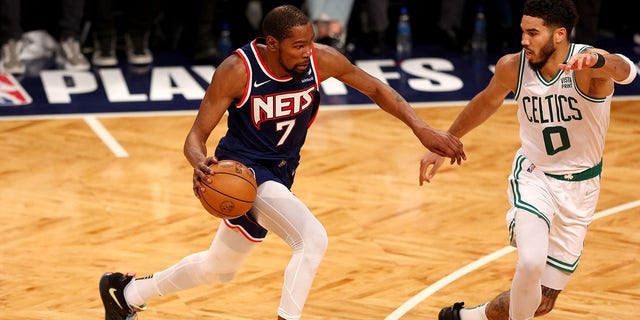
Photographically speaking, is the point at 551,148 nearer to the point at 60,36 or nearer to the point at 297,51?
the point at 297,51

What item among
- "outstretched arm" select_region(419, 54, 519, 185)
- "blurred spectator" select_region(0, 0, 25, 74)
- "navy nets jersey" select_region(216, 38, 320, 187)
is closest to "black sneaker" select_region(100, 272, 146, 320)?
"navy nets jersey" select_region(216, 38, 320, 187)

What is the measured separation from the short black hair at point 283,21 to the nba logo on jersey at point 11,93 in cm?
561

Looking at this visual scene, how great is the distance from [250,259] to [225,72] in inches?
82.2

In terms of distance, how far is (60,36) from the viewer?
11859 mm

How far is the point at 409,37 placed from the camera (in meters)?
12.9

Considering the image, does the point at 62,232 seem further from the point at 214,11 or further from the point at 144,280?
the point at 214,11

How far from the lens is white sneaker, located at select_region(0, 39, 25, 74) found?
451 inches

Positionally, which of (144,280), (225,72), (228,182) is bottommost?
(144,280)

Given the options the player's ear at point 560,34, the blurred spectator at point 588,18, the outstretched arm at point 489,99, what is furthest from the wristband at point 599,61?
the blurred spectator at point 588,18

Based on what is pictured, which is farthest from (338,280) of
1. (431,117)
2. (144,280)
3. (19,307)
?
(431,117)

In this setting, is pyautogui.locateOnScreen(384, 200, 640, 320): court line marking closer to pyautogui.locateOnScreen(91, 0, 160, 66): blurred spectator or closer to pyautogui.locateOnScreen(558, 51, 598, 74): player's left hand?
pyautogui.locateOnScreen(558, 51, 598, 74): player's left hand

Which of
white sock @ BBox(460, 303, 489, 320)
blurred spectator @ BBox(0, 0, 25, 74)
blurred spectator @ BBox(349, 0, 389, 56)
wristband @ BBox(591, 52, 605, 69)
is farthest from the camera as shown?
blurred spectator @ BBox(349, 0, 389, 56)

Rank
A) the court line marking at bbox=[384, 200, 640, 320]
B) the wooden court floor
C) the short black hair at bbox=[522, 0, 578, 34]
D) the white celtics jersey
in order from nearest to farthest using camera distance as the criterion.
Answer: the short black hair at bbox=[522, 0, 578, 34], the white celtics jersey, the court line marking at bbox=[384, 200, 640, 320], the wooden court floor

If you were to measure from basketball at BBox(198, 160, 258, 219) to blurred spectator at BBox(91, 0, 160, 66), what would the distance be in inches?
255
